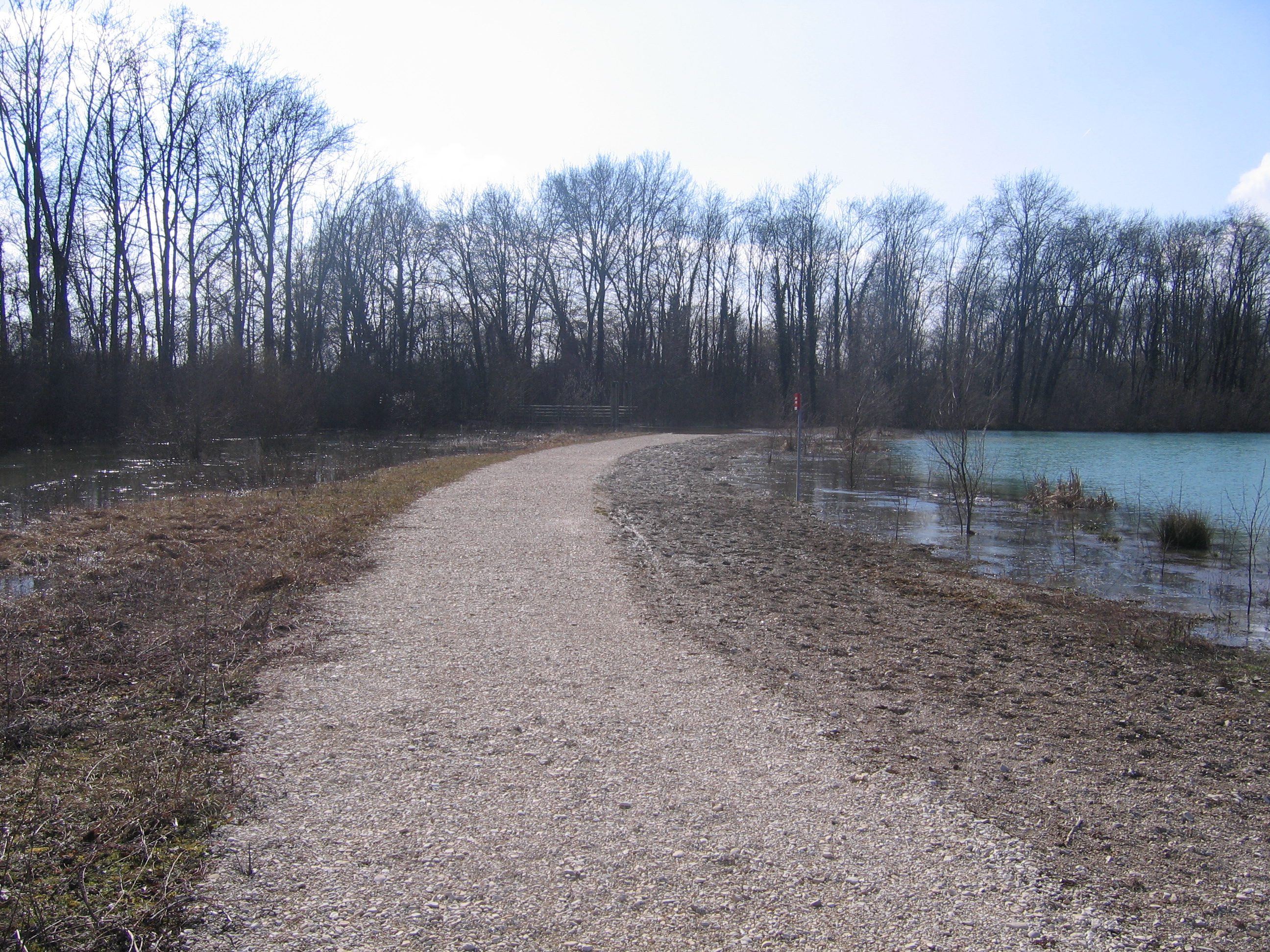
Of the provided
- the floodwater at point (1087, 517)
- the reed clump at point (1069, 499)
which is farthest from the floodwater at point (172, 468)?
the reed clump at point (1069, 499)

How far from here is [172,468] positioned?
2009 centimetres

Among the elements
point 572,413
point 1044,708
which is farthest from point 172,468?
point 572,413

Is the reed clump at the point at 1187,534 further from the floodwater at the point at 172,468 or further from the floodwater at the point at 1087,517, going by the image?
the floodwater at the point at 172,468

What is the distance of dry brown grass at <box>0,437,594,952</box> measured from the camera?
262 centimetres

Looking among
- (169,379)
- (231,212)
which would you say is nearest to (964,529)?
(169,379)

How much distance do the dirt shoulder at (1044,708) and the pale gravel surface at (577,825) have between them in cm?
26

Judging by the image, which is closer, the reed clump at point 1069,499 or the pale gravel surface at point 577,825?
the pale gravel surface at point 577,825

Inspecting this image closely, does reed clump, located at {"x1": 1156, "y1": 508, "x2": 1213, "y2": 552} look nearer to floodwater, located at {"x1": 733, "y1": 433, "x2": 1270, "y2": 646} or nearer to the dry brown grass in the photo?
floodwater, located at {"x1": 733, "y1": 433, "x2": 1270, "y2": 646}

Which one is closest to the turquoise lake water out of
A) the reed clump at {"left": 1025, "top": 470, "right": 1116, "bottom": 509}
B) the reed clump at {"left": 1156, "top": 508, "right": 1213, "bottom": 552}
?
the reed clump at {"left": 1025, "top": 470, "right": 1116, "bottom": 509}

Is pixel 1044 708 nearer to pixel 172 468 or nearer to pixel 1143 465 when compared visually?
pixel 172 468

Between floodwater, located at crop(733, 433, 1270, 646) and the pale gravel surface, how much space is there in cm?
537

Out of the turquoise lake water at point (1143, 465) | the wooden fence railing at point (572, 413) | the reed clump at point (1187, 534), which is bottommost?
the reed clump at point (1187, 534)

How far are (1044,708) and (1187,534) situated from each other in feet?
28.9

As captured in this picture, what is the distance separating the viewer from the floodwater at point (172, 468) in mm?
14570
